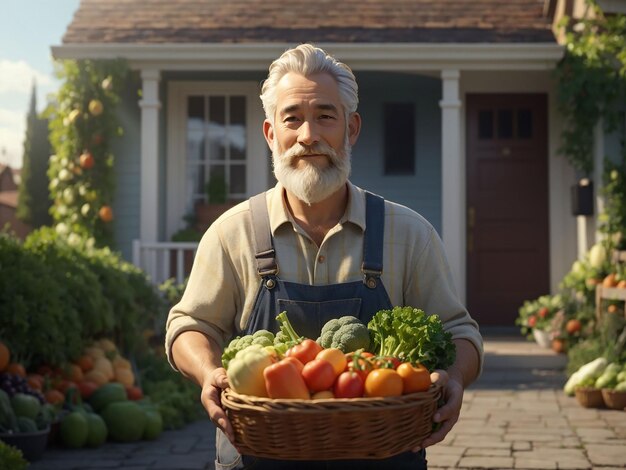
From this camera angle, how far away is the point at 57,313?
24.9 feet

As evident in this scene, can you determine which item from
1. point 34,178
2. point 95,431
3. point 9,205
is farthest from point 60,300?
point 9,205

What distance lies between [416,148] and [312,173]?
1092 centimetres

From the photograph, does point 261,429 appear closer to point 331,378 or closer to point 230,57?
point 331,378

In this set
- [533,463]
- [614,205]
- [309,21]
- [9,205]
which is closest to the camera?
[533,463]

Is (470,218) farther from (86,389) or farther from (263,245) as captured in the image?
(263,245)

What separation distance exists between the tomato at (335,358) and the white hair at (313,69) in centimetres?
74

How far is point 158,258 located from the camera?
1300 cm

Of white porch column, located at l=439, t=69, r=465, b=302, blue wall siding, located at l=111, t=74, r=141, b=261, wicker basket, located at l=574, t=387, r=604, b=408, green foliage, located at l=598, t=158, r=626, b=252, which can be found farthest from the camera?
blue wall siding, located at l=111, t=74, r=141, b=261

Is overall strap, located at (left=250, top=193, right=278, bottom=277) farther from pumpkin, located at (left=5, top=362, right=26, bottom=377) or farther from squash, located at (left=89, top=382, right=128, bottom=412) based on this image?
squash, located at (left=89, top=382, right=128, bottom=412)

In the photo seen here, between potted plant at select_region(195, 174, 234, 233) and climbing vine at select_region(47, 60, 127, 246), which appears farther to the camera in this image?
potted plant at select_region(195, 174, 234, 233)

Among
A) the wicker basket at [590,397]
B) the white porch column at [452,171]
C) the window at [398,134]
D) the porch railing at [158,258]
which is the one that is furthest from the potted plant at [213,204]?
the wicker basket at [590,397]

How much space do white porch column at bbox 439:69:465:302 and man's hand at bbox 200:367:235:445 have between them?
31.2 feet

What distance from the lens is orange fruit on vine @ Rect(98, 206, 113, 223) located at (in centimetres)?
1260

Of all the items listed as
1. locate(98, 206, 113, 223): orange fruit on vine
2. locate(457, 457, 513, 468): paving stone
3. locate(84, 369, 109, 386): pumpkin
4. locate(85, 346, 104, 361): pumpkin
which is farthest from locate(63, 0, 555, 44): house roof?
locate(457, 457, 513, 468): paving stone
